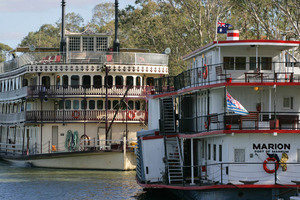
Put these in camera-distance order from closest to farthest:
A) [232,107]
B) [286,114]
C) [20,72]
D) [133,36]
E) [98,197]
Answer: [232,107] < [286,114] < [98,197] < [20,72] < [133,36]

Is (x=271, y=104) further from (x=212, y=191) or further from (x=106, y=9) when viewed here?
(x=106, y=9)

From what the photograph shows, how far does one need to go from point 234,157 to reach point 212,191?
1517 mm

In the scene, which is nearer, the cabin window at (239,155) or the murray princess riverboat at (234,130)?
the murray princess riverboat at (234,130)

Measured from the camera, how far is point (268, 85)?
25594mm

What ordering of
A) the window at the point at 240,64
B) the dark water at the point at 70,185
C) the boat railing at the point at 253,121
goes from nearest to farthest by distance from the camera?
the boat railing at the point at 253,121, the window at the point at 240,64, the dark water at the point at 70,185

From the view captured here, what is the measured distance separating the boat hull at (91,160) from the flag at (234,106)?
17.4 m

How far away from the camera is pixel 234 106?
2492 centimetres

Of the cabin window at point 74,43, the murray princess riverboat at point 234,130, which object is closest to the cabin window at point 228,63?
the murray princess riverboat at point 234,130

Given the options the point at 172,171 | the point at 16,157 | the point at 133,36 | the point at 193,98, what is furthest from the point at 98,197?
the point at 133,36

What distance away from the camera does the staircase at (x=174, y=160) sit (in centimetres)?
2803

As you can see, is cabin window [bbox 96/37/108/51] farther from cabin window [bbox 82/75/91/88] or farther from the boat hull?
the boat hull

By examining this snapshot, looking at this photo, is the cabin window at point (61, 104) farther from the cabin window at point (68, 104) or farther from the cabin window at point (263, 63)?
the cabin window at point (263, 63)

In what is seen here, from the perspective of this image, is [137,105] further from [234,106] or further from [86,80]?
[234,106]

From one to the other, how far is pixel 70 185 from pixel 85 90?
12.3 m
